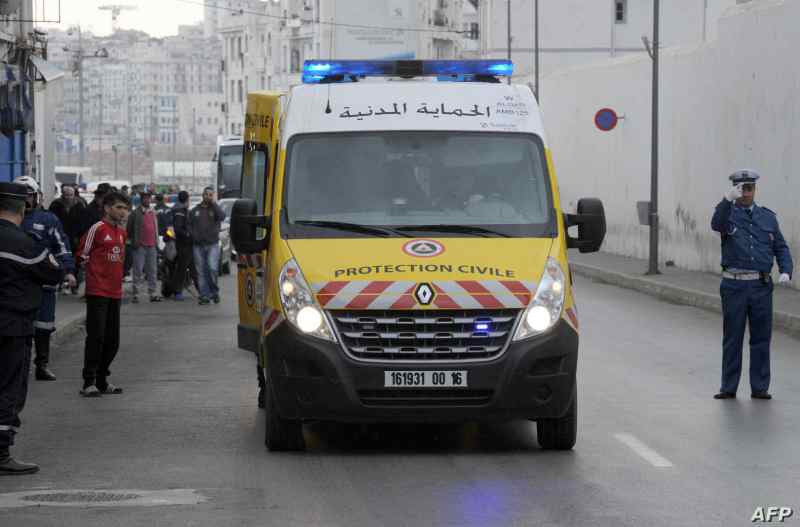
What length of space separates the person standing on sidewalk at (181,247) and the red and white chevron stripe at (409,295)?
18.0 m

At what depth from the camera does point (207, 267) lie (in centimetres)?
2736

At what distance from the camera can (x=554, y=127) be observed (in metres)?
48.7

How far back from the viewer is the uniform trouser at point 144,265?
27875 millimetres

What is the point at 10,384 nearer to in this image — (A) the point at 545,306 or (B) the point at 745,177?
(A) the point at 545,306

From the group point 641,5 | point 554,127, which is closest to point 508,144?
point 554,127

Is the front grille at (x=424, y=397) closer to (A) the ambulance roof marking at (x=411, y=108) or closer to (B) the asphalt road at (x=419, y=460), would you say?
(B) the asphalt road at (x=419, y=460)

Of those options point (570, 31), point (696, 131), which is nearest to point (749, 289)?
point (696, 131)

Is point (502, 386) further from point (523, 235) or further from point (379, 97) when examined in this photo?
point (379, 97)

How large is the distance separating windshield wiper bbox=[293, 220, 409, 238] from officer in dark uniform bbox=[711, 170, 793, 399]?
4.05 meters

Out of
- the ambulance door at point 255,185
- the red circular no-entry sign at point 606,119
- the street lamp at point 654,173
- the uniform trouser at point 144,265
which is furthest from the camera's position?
the red circular no-entry sign at point 606,119

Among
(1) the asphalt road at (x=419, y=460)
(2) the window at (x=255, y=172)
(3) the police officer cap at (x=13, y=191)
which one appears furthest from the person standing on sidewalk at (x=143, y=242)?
(3) the police officer cap at (x=13, y=191)

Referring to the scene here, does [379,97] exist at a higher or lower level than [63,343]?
higher

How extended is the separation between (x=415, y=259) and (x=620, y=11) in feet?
207

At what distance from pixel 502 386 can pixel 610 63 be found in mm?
31084
